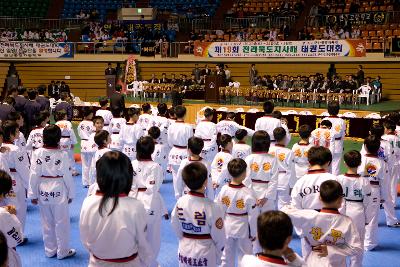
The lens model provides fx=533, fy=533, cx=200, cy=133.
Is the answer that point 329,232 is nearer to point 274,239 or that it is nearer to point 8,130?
point 274,239

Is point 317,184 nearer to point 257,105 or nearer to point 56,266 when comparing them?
point 56,266

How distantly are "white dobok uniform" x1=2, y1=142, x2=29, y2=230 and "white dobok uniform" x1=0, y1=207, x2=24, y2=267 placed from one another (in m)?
2.94

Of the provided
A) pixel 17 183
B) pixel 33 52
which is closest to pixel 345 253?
pixel 17 183

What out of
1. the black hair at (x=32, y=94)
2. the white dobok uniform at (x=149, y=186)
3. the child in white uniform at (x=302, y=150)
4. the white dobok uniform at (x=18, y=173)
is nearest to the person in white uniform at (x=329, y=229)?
the white dobok uniform at (x=149, y=186)

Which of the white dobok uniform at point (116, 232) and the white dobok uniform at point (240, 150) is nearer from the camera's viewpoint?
the white dobok uniform at point (116, 232)

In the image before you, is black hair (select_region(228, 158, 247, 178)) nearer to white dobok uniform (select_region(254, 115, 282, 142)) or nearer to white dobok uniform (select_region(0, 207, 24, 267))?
white dobok uniform (select_region(0, 207, 24, 267))

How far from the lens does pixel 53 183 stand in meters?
7.28

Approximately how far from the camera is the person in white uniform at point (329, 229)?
4.66m

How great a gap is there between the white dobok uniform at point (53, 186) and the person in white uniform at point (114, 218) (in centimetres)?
315

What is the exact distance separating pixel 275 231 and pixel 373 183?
482 cm

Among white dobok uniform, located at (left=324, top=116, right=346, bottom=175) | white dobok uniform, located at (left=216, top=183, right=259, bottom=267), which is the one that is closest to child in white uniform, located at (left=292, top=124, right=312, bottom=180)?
white dobok uniform, located at (left=324, top=116, right=346, bottom=175)

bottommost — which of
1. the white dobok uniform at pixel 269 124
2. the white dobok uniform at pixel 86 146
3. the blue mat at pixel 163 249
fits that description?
the blue mat at pixel 163 249

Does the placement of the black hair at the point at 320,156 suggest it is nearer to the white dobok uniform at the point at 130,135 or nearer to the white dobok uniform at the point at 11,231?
the white dobok uniform at the point at 11,231

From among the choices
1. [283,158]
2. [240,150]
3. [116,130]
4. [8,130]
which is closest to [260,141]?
[283,158]
